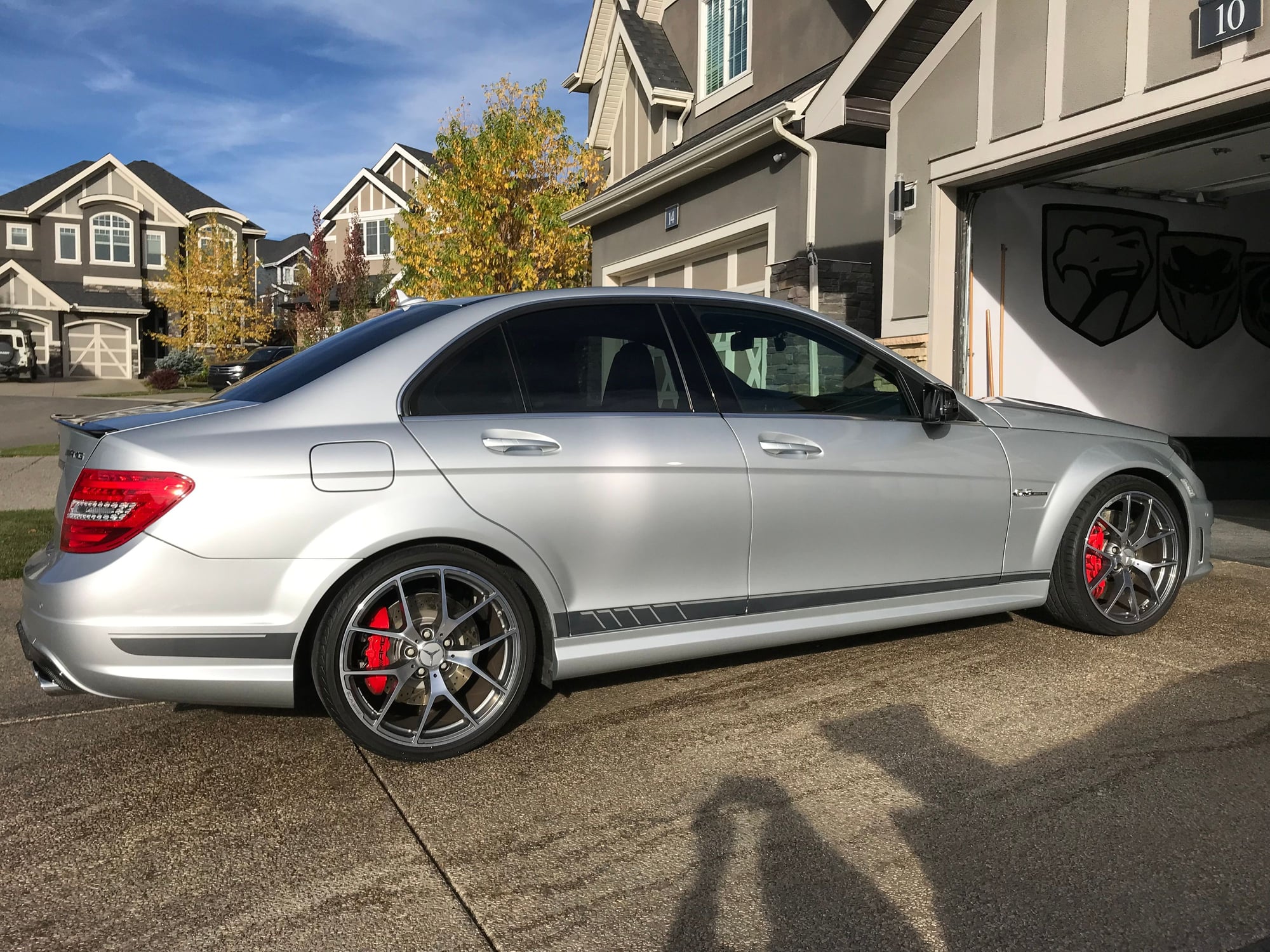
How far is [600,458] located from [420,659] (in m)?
0.90

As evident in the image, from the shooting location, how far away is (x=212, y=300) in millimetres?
39125

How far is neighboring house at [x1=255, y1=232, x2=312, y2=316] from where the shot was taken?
177ft

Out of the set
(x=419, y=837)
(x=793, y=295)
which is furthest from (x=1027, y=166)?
(x=419, y=837)

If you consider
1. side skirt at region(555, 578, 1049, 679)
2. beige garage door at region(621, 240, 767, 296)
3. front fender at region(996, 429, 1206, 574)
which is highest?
beige garage door at region(621, 240, 767, 296)

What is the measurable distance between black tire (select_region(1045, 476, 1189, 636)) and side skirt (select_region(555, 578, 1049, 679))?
109mm

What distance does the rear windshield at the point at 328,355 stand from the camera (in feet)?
11.3

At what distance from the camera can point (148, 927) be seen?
2.44 metres

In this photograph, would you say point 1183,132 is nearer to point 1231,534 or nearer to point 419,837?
point 1231,534

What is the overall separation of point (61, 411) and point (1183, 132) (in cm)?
2118

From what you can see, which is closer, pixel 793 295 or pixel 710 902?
pixel 710 902

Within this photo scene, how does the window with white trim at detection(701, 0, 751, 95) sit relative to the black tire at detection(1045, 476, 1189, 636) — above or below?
above

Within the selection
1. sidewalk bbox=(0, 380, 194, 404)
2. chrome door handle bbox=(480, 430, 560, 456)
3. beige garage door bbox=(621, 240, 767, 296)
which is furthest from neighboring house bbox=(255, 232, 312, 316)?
chrome door handle bbox=(480, 430, 560, 456)

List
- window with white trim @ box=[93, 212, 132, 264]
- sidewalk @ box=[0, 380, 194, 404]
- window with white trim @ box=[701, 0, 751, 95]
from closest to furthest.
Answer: window with white trim @ box=[701, 0, 751, 95]
sidewalk @ box=[0, 380, 194, 404]
window with white trim @ box=[93, 212, 132, 264]

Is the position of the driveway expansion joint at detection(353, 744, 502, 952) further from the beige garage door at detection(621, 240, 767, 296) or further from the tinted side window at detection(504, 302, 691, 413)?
the beige garage door at detection(621, 240, 767, 296)
